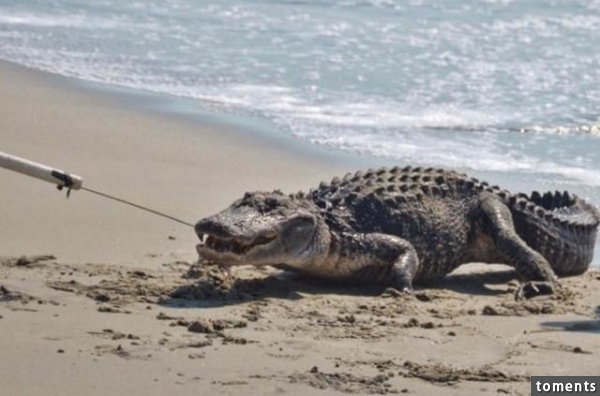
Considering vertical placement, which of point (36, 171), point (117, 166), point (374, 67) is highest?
point (374, 67)

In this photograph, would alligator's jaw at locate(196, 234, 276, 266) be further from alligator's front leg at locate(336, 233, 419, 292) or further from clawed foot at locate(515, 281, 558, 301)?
clawed foot at locate(515, 281, 558, 301)

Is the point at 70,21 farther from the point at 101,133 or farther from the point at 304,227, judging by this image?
the point at 304,227

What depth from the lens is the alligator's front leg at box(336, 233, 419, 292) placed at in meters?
8.19

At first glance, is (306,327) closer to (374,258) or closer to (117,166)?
(374,258)

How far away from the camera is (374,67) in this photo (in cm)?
1636

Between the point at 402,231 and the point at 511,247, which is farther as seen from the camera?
the point at 511,247

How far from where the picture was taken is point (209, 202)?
9.70 meters

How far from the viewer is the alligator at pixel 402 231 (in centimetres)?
781

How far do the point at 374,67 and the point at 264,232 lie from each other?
8.79 meters

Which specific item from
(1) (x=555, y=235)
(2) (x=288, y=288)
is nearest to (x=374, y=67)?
(1) (x=555, y=235)

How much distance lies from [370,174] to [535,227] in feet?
3.43

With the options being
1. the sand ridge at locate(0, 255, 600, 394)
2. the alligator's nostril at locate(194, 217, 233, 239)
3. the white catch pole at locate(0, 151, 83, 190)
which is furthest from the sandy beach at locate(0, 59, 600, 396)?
the white catch pole at locate(0, 151, 83, 190)

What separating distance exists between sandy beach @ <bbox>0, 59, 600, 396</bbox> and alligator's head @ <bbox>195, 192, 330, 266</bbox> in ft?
0.55

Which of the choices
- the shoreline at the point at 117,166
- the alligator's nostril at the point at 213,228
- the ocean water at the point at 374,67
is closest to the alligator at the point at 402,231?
the alligator's nostril at the point at 213,228
